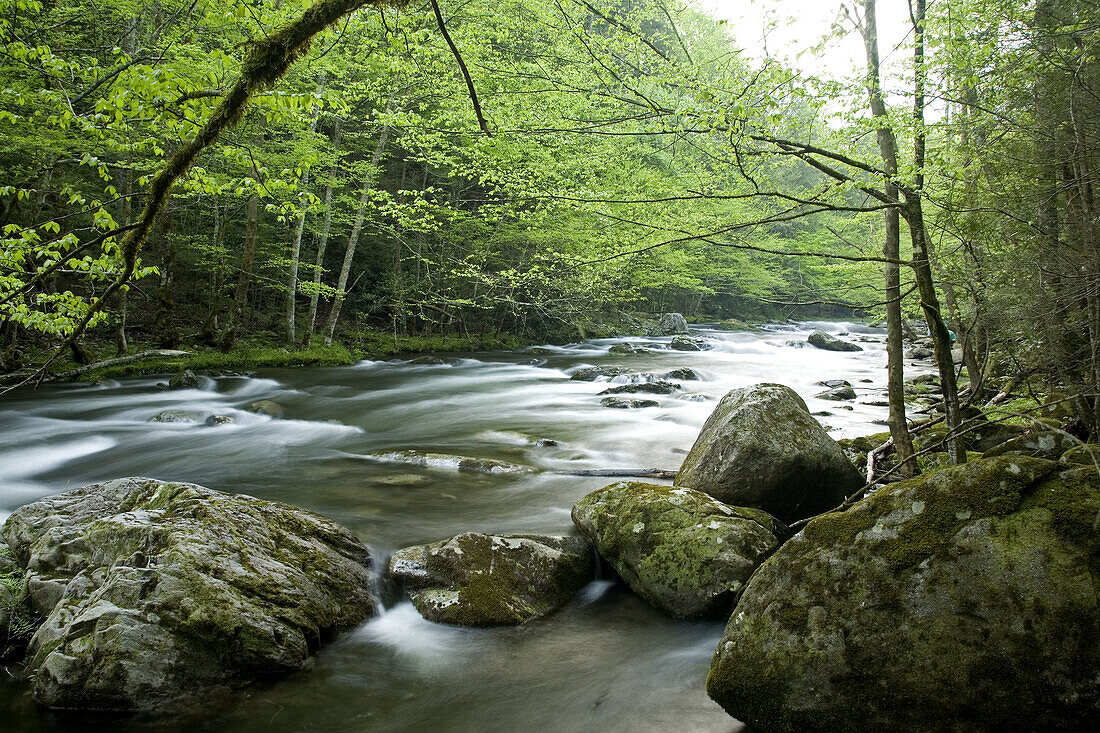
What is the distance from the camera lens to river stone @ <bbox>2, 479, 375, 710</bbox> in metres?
3.53

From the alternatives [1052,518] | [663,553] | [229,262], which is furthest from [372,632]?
[229,262]

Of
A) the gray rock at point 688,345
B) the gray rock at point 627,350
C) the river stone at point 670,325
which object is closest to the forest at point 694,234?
the gray rock at point 627,350

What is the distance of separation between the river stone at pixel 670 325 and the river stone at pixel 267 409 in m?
22.6

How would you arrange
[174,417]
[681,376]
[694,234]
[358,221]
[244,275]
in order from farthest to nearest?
[358,221]
[681,376]
[244,275]
[174,417]
[694,234]

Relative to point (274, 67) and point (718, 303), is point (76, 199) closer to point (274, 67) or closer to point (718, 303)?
point (274, 67)

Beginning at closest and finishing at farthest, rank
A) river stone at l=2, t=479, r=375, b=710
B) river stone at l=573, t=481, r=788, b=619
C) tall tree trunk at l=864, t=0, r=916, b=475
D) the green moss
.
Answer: the green moss → river stone at l=2, t=479, r=375, b=710 → river stone at l=573, t=481, r=788, b=619 → tall tree trunk at l=864, t=0, r=916, b=475

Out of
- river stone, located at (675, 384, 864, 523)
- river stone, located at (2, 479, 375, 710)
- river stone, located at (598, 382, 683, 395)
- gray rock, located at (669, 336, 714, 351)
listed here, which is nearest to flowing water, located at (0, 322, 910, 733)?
river stone, located at (2, 479, 375, 710)

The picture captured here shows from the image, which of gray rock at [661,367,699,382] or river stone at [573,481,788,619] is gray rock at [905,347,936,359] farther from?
river stone at [573,481,788,619]

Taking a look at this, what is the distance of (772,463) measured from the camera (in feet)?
18.9

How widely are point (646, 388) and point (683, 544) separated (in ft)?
32.0

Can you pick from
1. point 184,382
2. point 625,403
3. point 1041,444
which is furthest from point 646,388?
point 184,382

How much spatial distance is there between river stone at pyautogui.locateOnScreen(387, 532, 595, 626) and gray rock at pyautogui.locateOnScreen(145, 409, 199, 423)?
7861mm

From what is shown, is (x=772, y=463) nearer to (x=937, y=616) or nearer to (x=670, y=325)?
(x=937, y=616)

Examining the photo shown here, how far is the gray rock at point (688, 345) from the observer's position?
25.7 m
